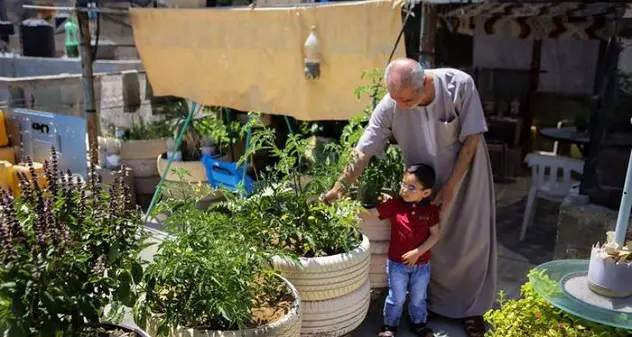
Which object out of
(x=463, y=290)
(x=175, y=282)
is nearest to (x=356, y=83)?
(x=463, y=290)

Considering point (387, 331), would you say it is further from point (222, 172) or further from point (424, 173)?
point (222, 172)

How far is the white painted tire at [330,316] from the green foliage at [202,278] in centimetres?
42

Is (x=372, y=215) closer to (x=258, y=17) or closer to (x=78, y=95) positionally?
(x=258, y=17)

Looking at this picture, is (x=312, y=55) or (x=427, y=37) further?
(x=312, y=55)

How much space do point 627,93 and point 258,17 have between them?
10.1ft

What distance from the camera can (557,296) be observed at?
1.98m

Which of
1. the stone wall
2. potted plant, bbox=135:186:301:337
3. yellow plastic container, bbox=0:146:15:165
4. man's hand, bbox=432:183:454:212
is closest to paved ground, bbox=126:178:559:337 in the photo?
the stone wall

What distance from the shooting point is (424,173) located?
327 cm

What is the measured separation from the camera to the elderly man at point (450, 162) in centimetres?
336

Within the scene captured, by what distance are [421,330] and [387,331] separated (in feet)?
0.75

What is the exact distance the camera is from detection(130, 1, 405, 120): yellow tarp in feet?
15.0

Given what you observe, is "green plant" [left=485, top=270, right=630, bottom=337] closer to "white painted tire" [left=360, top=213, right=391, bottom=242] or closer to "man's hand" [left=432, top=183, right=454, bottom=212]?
"man's hand" [left=432, top=183, right=454, bottom=212]

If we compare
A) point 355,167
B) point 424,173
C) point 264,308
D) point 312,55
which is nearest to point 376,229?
point 355,167

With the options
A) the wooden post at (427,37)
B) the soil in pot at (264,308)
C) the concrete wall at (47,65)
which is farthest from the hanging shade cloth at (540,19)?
the concrete wall at (47,65)
